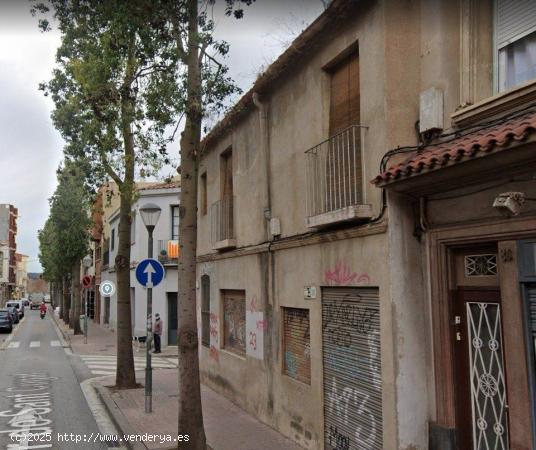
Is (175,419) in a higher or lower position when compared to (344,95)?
lower

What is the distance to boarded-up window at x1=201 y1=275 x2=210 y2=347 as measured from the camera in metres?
13.7

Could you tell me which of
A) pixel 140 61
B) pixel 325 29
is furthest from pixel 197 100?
pixel 325 29

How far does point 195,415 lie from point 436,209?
14.6 ft

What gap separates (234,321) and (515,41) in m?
8.06

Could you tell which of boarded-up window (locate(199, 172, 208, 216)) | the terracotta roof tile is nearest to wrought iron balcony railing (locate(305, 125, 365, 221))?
the terracotta roof tile

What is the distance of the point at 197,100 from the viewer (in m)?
7.86

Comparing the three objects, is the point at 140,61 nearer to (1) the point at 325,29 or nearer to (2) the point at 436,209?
(1) the point at 325,29

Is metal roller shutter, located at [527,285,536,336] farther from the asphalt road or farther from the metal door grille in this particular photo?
the asphalt road

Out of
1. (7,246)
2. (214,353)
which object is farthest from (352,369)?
(7,246)

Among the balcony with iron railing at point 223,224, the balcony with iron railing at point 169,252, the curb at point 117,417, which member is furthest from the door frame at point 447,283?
the balcony with iron railing at point 169,252

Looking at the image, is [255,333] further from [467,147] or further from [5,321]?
[5,321]

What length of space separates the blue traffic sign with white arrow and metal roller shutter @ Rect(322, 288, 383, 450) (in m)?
4.72

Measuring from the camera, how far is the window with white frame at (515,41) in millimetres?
5207

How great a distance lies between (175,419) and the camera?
9914 millimetres
